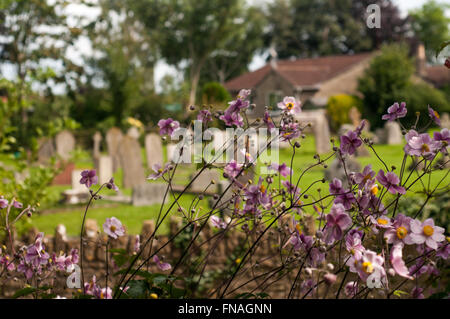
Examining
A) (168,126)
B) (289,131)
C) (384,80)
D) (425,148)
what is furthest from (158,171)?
(384,80)

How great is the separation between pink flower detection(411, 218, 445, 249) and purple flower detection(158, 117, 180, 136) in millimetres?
941

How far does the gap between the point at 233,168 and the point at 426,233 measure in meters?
0.72

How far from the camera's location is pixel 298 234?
1.84m

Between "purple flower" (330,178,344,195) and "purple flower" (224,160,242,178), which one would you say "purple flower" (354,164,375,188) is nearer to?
"purple flower" (330,178,344,195)

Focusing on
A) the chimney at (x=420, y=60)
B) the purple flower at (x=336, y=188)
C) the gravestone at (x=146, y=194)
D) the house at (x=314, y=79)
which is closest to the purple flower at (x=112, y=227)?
the purple flower at (x=336, y=188)

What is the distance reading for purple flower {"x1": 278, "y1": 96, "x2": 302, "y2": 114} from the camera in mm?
1915

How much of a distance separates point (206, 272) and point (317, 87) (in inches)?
1116

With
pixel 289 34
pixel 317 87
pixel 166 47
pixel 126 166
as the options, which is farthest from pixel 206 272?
pixel 289 34

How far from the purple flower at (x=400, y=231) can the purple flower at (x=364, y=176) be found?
20 centimetres

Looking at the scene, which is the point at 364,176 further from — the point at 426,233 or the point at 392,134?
the point at 392,134

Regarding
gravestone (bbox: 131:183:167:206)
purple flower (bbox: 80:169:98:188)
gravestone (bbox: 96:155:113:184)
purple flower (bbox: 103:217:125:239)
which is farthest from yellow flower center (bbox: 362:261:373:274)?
gravestone (bbox: 96:155:113:184)

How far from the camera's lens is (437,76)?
122 feet
